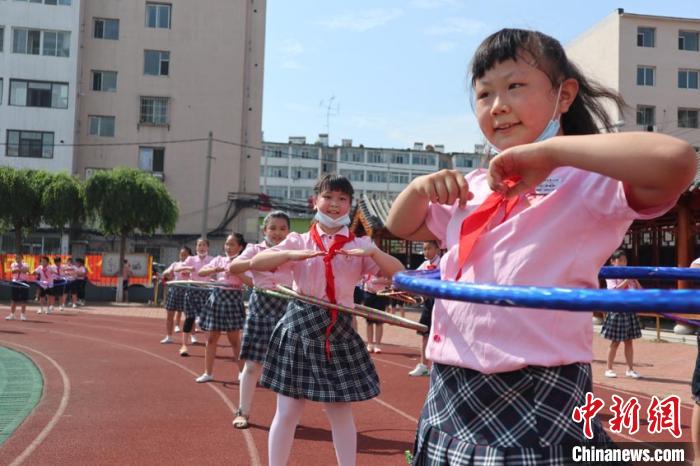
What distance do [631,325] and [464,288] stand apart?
390 inches

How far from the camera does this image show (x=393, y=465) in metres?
5.33

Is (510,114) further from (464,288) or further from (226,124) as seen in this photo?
(226,124)

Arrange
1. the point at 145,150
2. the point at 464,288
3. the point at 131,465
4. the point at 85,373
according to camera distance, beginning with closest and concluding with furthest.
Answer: the point at 464,288, the point at 131,465, the point at 85,373, the point at 145,150

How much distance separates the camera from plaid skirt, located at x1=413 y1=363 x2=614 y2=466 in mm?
1608

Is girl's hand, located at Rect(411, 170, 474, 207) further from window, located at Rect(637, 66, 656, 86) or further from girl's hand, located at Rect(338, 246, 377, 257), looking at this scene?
window, located at Rect(637, 66, 656, 86)

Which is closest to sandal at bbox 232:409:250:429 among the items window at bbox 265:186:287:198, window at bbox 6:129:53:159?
window at bbox 6:129:53:159

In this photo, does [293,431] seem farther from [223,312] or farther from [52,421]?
[223,312]

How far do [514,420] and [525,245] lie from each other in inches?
16.8

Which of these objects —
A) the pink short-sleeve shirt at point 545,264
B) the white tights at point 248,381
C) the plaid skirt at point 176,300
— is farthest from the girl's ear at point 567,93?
the plaid skirt at point 176,300

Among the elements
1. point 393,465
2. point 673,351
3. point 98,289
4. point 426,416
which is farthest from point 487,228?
point 98,289

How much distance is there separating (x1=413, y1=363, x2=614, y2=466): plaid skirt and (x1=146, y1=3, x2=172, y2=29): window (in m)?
40.0

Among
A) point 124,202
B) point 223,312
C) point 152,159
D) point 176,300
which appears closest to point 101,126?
point 152,159

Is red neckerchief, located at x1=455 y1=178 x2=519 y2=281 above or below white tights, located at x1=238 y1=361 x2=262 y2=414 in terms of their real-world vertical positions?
above

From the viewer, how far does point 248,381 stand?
6273mm
